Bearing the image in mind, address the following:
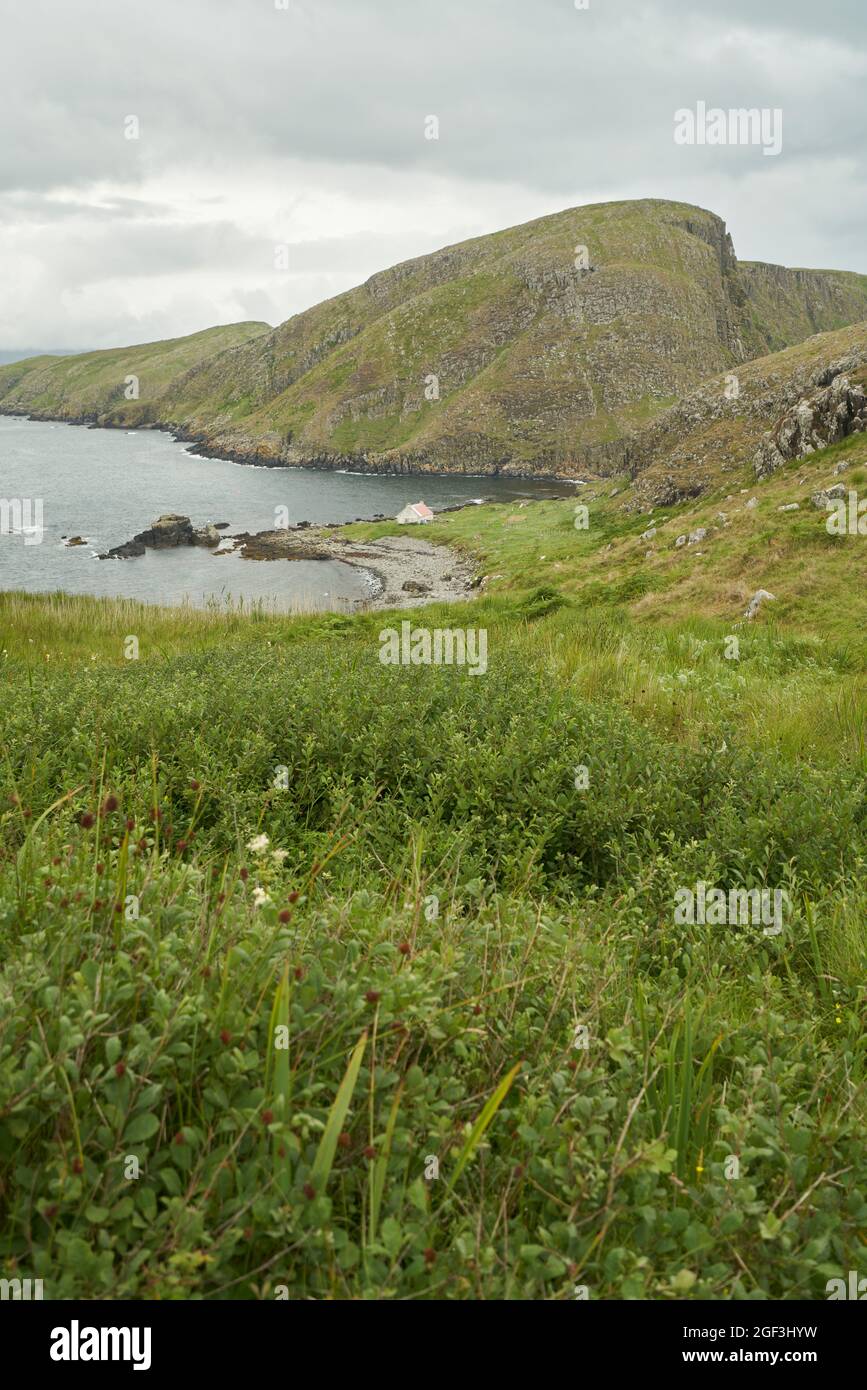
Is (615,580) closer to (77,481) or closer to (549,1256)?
(549,1256)

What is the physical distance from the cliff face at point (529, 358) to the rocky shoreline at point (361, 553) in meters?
62.5

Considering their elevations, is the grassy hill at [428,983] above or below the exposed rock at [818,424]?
below

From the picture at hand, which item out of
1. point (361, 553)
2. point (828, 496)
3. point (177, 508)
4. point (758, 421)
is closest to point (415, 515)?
point (361, 553)

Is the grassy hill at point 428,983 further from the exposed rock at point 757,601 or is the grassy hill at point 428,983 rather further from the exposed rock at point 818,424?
the exposed rock at point 818,424

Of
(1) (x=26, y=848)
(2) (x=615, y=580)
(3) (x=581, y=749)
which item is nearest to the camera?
(1) (x=26, y=848)

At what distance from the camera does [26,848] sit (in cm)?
341

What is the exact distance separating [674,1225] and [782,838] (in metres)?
4.18

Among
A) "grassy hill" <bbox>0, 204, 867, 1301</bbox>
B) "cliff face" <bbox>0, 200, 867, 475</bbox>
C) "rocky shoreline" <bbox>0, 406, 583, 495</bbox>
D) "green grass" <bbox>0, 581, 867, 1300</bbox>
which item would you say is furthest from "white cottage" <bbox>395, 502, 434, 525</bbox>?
"green grass" <bbox>0, 581, 867, 1300</bbox>

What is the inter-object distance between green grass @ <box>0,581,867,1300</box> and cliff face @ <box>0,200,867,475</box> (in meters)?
118

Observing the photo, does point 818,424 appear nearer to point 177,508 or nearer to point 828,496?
point 828,496

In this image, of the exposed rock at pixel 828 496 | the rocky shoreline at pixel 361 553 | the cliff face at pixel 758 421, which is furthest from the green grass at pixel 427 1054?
the rocky shoreline at pixel 361 553

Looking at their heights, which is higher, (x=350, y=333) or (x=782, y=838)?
(x=350, y=333)

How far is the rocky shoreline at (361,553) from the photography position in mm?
43750
